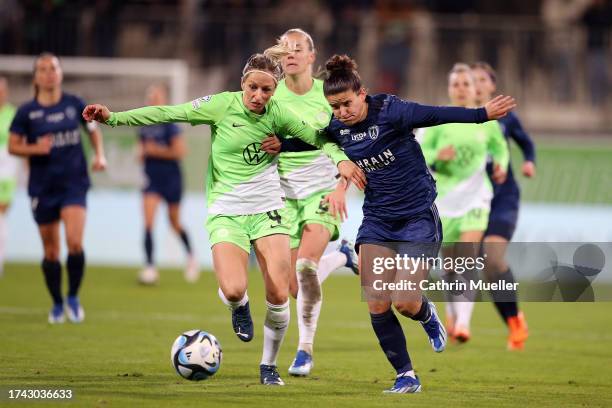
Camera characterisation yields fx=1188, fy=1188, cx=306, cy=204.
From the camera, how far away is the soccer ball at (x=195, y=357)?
8148 millimetres

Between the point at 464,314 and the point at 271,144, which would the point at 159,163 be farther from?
the point at 271,144

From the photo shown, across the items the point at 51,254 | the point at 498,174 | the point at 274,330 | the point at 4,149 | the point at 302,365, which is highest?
the point at 4,149

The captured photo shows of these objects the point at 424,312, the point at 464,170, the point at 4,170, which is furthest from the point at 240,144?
the point at 4,170

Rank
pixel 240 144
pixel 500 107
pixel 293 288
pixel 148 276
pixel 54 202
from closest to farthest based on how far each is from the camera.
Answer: pixel 500 107
pixel 240 144
pixel 293 288
pixel 54 202
pixel 148 276

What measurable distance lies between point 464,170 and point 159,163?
7333mm

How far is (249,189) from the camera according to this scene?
8.66m

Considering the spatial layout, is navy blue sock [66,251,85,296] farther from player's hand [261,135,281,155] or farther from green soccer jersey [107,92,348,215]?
player's hand [261,135,281,155]

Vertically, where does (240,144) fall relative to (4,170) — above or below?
below

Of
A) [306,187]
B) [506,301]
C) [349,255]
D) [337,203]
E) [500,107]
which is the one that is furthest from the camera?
[506,301]

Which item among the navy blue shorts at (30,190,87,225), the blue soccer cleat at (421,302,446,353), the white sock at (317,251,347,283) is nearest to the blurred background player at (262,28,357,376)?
the white sock at (317,251,347,283)

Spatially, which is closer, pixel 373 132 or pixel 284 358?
pixel 373 132

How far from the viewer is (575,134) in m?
21.9

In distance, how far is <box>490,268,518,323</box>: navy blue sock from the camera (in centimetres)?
1154

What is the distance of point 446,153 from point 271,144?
3.38m
